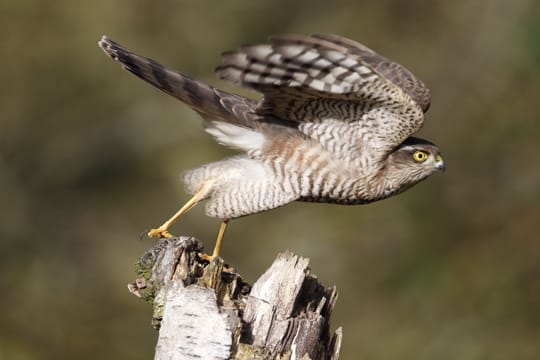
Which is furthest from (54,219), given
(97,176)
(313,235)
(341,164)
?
(341,164)

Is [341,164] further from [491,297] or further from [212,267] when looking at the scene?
[491,297]

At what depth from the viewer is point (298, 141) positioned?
570cm

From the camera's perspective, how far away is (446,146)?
36.3ft

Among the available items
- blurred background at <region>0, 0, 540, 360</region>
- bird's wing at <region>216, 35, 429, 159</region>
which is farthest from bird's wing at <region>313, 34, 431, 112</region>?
blurred background at <region>0, 0, 540, 360</region>

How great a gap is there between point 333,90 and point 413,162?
1128mm

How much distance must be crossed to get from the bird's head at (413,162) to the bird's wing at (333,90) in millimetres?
160

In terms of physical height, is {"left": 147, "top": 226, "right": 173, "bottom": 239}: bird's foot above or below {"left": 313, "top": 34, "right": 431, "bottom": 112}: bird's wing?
below

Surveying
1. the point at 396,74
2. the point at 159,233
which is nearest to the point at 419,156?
the point at 396,74

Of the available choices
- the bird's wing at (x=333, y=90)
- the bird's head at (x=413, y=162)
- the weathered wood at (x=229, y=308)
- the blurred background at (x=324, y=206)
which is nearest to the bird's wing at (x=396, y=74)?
the bird's wing at (x=333, y=90)

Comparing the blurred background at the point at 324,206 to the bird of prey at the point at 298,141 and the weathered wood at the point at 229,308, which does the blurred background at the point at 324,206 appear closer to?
the bird of prey at the point at 298,141

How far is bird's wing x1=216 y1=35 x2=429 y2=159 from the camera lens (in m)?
4.78

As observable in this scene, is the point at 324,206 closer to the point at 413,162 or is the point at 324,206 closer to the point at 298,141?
the point at 413,162

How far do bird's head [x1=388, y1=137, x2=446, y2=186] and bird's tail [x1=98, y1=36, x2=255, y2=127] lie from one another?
0.98 metres

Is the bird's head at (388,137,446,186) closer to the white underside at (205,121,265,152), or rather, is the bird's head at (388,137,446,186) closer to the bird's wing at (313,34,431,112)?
the bird's wing at (313,34,431,112)
